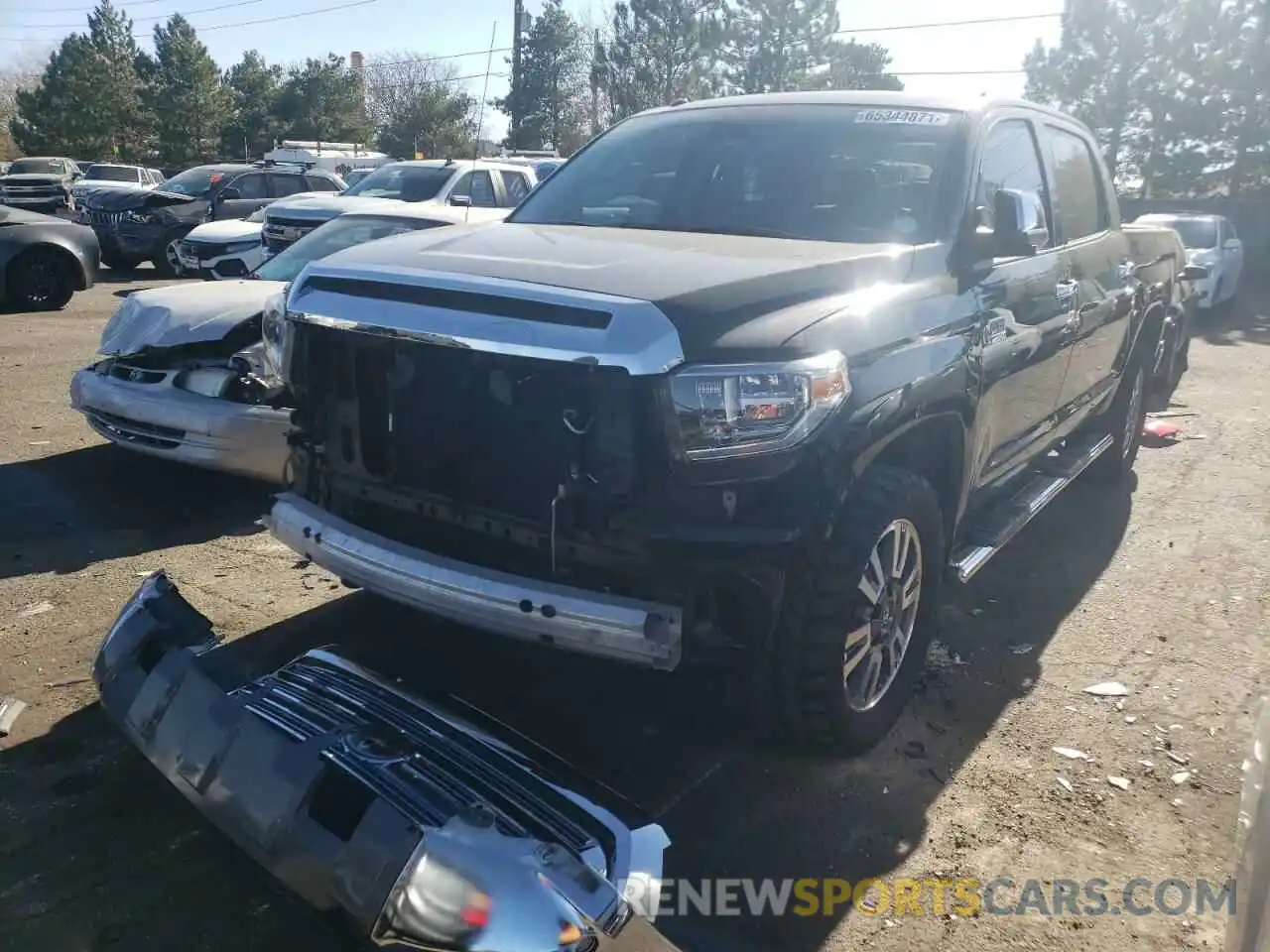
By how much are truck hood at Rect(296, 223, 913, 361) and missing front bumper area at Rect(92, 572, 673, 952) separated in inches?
44.0

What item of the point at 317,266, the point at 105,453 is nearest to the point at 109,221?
the point at 105,453

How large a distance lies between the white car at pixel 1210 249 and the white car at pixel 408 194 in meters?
9.39

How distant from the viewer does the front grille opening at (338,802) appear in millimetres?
2234

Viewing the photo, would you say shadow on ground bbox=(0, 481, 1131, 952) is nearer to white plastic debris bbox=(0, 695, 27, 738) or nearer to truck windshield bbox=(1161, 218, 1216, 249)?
white plastic debris bbox=(0, 695, 27, 738)

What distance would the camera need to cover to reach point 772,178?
414 centimetres

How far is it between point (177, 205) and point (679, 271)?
15.7 meters

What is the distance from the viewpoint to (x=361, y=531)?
131 inches

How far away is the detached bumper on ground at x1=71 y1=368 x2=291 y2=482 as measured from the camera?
5.55 metres

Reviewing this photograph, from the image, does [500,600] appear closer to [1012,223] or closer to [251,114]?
[1012,223]

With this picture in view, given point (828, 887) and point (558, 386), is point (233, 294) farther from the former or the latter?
point (828, 887)

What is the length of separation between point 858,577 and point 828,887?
84 cm

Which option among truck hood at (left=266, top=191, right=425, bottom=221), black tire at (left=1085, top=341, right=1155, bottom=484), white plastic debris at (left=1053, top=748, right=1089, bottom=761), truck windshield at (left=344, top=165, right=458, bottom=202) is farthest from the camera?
truck windshield at (left=344, top=165, right=458, bottom=202)

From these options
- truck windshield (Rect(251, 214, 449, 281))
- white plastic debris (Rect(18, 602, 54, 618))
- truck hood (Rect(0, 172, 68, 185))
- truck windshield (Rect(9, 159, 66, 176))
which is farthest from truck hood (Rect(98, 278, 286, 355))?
truck windshield (Rect(9, 159, 66, 176))

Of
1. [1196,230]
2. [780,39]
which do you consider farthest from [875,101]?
[780,39]
